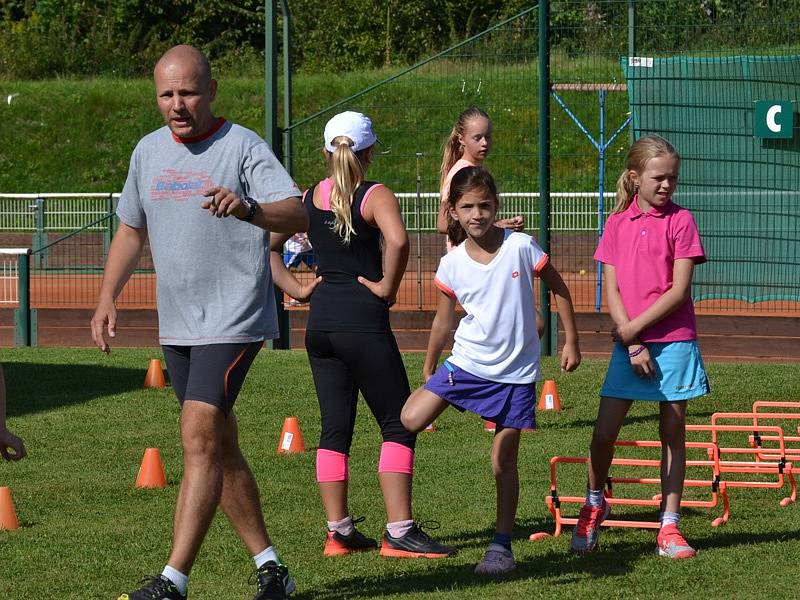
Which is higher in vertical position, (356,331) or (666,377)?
(356,331)

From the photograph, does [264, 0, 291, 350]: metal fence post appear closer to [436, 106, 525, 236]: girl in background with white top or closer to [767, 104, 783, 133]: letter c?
[767, 104, 783, 133]: letter c

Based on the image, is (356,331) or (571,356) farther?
(356,331)

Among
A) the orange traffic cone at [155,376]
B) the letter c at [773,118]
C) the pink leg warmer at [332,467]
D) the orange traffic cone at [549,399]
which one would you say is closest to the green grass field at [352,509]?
the orange traffic cone at [549,399]

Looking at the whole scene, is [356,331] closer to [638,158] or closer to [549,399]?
[638,158]

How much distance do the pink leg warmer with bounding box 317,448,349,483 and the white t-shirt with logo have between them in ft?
2.74

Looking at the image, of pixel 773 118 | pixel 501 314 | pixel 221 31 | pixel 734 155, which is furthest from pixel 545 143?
pixel 221 31

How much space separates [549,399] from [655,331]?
14.6ft

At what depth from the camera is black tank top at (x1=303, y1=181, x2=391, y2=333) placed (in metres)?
6.35

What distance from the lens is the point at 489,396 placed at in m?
5.94

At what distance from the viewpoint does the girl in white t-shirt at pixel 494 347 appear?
19.4ft

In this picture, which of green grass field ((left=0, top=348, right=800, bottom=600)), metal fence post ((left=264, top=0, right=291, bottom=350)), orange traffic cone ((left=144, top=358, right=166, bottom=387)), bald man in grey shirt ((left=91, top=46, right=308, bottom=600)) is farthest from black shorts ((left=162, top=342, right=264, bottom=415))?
→ metal fence post ((left=264, top=0, right=291, bottom=350))

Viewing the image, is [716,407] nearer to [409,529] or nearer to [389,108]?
[409,529]

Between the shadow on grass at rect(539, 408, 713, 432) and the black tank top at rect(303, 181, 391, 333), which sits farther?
the shadow on grass at rect(539, 408, 713, 432)

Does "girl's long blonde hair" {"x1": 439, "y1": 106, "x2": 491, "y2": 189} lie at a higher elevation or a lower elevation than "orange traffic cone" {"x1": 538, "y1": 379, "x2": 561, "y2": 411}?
higher
